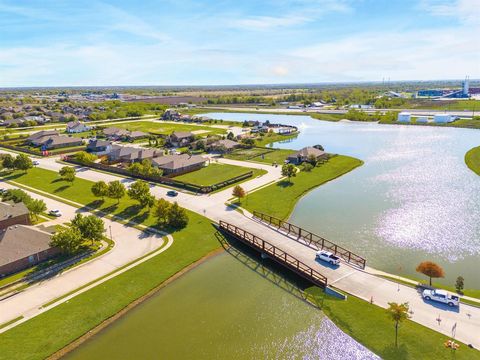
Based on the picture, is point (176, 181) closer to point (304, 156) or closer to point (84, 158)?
point (84, 158)

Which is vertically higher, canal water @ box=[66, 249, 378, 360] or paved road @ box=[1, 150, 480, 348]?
paved road @ box=[1, 150, 480, 348]

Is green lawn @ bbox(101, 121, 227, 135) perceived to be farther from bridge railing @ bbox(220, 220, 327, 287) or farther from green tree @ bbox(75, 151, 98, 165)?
bridge railing @ bbox(220, 220, 327, 287)

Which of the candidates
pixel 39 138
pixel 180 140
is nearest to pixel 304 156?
pixel 180 140

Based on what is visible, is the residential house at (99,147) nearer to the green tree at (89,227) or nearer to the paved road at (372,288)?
the paved road at (372,288)

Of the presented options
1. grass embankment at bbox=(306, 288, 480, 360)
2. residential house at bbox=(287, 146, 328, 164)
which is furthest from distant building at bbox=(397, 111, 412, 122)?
grass embankment at bbox=(306, 288, 480, 360)

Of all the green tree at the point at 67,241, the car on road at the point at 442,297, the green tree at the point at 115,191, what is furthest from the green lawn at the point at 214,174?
the car on road at the point at 442,297

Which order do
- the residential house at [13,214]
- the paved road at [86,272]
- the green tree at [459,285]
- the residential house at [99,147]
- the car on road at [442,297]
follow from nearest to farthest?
the car on road at [442,297]
the green tree at [459,285]
the paved road at [86,272]
the residential house at [13,214]
the residential house at [99,147]
